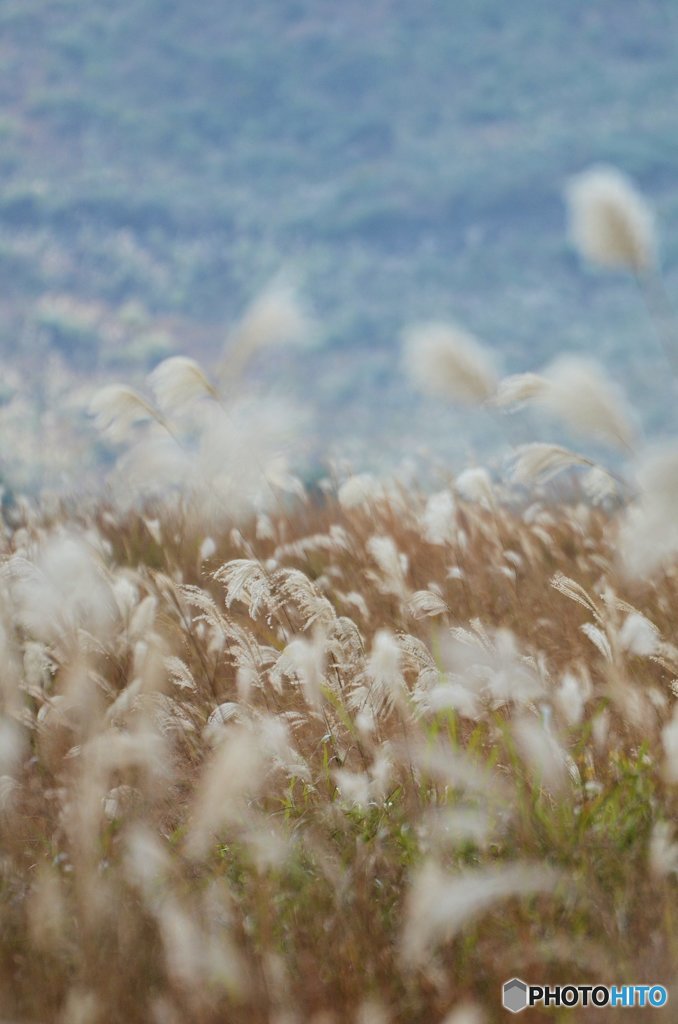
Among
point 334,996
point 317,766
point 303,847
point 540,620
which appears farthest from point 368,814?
point 540,620

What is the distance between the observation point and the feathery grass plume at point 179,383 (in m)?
3.15

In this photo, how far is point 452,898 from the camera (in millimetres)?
1315

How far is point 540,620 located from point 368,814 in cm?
147

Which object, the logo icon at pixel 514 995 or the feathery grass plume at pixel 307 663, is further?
the feathery grass plume at pixel 307 663

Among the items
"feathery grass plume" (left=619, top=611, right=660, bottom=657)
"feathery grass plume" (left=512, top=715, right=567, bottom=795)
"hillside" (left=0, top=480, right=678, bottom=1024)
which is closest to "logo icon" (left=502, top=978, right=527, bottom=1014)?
"hillside" (left=0, top=480, right=678, bottom=1024)

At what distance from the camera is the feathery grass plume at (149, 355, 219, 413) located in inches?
124

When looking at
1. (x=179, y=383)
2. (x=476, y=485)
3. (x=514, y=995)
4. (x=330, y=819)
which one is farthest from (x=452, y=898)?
(x=476, y=485)

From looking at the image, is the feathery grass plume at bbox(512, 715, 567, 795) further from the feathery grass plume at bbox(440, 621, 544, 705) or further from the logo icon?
the logo icon

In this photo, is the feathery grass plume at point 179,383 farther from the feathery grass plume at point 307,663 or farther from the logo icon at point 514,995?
the logo icon at point 514,995

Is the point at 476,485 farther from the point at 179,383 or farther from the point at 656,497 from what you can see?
the point at 656,497

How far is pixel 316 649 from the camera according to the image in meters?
2.21

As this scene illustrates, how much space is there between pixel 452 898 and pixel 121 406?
2455mm

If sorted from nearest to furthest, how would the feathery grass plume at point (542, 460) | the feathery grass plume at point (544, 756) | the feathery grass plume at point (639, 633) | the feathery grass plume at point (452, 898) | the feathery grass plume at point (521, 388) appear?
the feathery grass plume at point (452, 898) → the feathery grass plume at point (544, 756) → the feathery grass plume at point (639, 633) → the feathery grass plume at point (542, 460) → the feathery grass plume at point (521, 388)

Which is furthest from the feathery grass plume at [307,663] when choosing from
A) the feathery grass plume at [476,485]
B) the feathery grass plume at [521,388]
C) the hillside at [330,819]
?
the feathery grass plume at [476,485]
